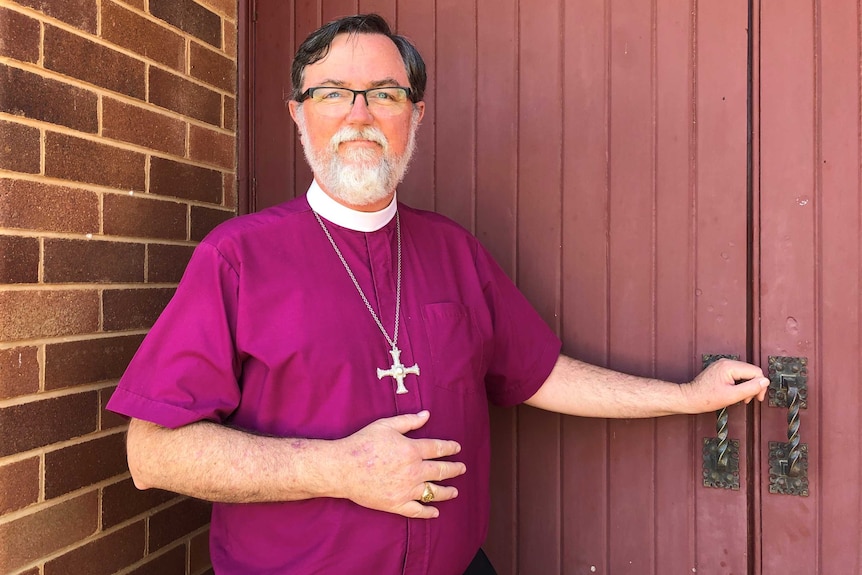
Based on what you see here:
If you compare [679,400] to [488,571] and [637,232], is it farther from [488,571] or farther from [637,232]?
[488,571]

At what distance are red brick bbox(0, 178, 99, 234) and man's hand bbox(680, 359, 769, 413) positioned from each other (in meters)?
1.71

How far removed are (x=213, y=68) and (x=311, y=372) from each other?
1.31m

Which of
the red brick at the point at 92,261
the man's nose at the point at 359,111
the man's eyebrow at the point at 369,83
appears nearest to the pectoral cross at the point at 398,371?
the man's nose at the point at 359,111

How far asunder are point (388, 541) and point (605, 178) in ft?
4.20

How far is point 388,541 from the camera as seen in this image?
5.04 feet

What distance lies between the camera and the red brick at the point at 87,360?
1.64 meters

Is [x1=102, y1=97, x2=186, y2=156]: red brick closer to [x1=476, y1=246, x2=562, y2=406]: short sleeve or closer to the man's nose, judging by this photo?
the man's nose

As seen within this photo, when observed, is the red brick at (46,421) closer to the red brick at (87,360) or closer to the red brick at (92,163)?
the red brick at (87,360)

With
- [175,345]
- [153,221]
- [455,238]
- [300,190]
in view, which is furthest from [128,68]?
[455,238]

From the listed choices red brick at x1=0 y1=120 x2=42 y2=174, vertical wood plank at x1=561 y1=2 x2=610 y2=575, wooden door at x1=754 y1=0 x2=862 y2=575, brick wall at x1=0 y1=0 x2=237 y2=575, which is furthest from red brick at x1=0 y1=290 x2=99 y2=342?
wooden door at x1=754 y1=0 x2=862 y2=575

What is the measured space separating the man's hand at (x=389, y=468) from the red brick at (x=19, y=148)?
995 mm

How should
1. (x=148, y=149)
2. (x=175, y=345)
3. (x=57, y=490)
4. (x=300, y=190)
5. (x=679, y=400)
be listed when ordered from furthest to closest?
(x=300, y=190) → (x=148, y=149) → (x=679, y=400) → (x=57, y=490) → (x=175, y=345)

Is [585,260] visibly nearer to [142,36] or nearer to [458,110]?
[458,110]

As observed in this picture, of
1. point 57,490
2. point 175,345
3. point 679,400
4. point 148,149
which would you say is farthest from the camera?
point 148,149
